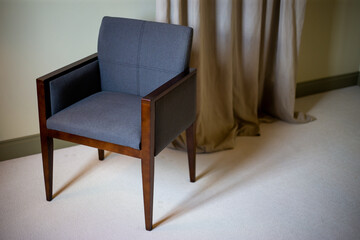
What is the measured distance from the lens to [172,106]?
237 centimetres

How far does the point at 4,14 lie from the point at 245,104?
1.89 metres

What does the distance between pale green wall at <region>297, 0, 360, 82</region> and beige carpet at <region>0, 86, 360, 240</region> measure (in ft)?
3.11

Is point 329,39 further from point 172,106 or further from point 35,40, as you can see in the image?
point 35,40

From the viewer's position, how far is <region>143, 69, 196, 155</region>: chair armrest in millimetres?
2234

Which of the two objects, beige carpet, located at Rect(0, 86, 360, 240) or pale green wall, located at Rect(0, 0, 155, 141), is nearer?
beige carpet, located at Rect(0, 86, 360, 240)

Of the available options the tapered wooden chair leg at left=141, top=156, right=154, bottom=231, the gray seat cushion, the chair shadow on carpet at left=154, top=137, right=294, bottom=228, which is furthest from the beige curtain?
the tapered wooden chair leg at left=141, top=156, right=154, bottom=231

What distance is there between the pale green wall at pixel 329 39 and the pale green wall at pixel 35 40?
5.34ft

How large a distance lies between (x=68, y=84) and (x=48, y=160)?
1.48 ft

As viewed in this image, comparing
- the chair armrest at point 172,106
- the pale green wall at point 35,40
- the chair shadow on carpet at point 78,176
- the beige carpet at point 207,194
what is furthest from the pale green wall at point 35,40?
the chair armrest at point 172,106

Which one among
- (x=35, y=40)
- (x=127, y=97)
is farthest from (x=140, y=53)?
(x=35, y=40)

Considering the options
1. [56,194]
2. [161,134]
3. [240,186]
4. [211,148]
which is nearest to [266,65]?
→ [211,148]

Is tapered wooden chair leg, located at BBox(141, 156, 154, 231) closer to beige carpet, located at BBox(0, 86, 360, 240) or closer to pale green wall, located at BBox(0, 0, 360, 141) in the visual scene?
beige carpet, located at BBox(0, 86, 360, 240)

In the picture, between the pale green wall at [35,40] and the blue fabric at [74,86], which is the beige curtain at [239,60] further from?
the blue fabric at [74,86]

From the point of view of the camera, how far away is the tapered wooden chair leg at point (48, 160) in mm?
2514
